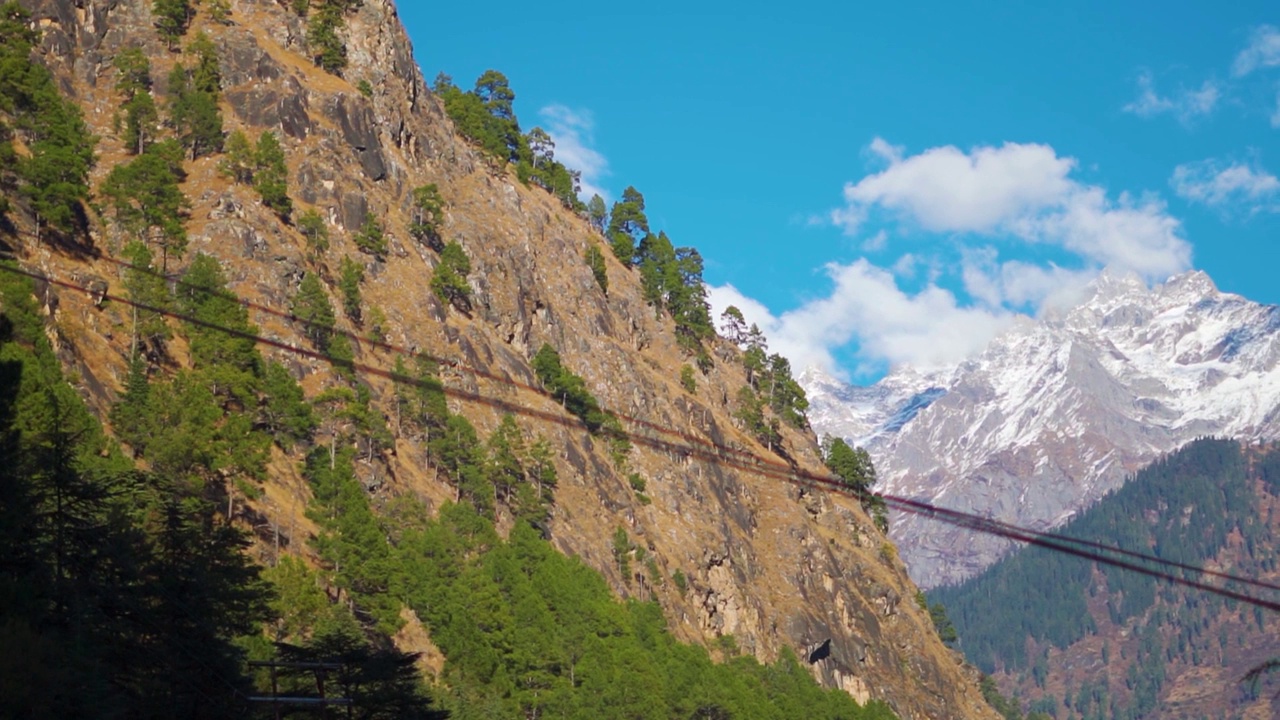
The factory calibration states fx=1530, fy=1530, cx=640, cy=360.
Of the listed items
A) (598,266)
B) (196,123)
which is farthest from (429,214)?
(598,266)

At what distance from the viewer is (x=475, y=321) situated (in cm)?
15012

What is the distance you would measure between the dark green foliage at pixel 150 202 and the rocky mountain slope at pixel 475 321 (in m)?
1.71

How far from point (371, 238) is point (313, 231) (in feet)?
25.1

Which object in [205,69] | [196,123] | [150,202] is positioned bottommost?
[150,202]

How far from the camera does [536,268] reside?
6663 inches

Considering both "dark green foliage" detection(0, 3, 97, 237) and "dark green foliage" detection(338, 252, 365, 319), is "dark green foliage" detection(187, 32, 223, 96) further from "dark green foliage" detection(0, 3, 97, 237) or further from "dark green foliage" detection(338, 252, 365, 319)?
"dark green foliage" detection(338, 252, 365, 319)

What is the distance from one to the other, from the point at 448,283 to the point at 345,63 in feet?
107

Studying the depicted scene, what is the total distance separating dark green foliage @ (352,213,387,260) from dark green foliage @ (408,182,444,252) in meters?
9.69

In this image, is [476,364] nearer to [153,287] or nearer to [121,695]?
[153,287]

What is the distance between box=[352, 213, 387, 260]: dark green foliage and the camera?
142 metres

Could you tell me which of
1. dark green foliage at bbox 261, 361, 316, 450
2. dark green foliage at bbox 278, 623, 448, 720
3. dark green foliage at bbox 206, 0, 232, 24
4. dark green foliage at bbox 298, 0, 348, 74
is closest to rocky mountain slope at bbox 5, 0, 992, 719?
dark green foliage at bbox 206, 0, 232, 24

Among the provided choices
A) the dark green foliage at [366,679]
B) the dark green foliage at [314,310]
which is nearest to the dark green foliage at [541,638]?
the dark green foliage at [314,310]

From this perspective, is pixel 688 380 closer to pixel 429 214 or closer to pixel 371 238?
pixel 429 214

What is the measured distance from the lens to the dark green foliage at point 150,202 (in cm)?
11675
